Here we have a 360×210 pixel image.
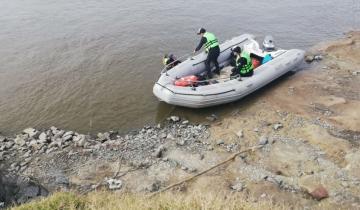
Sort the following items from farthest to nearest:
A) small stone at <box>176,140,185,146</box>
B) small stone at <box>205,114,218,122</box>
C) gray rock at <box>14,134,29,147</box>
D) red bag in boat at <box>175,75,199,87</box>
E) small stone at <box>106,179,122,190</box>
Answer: red bag in boat at <box>175,75,199,87</box> → small stone at <box>205,114,218,122</box> → gray rock at <box>14,134,29,147</box> → small stone at <box>176,140,185,146</box> → small stone at <box>106,179,122,190</box>

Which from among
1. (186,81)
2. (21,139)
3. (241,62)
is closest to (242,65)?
(241,62)

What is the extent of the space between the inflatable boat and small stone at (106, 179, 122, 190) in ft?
11.0

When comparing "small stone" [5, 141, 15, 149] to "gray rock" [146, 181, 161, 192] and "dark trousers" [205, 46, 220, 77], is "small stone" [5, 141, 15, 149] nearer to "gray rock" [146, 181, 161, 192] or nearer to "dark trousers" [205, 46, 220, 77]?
"gray rock" [146, 181, 161, 192]

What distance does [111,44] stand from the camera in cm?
1639

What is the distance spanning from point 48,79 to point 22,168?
5.19m

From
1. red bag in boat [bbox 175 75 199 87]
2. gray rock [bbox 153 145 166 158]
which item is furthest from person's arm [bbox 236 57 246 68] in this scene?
gray rock [bbox 153 145 166 158]

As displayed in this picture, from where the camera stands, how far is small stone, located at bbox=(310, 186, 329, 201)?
7.73 meters

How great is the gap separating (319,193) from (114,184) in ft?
14.7

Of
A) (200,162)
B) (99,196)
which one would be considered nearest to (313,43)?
Answer: (200,162)

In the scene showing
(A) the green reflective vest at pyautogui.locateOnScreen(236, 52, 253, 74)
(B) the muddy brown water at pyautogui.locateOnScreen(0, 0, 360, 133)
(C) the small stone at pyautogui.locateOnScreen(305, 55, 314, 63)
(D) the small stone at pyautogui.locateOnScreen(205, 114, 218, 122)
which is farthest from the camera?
(C) the small stone at pyautogui.locateOnScreen(305, 55, 314, 63)

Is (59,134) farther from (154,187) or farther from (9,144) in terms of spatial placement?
(154,187)

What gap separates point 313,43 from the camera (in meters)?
16.4

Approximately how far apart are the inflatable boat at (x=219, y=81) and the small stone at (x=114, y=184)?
133 inches

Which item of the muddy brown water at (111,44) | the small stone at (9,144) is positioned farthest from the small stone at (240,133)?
the small stone at (9,144)
